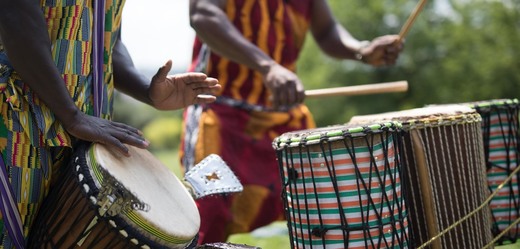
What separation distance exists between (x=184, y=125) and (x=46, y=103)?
1.68 m

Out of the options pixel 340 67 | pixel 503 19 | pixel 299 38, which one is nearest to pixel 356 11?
pixel 340 67

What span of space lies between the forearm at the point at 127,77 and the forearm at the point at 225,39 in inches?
33.0

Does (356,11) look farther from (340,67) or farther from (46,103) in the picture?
(46,103)

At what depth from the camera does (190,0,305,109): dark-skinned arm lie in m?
3.47

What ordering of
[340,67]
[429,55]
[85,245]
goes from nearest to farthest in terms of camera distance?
1. [85,245]
2. [429,55]
3. [340,67]

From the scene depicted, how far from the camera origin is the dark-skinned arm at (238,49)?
3.47m

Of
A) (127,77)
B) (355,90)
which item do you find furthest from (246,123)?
(127,77)

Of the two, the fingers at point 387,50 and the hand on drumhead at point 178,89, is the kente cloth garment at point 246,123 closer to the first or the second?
the fingers at point 387,50

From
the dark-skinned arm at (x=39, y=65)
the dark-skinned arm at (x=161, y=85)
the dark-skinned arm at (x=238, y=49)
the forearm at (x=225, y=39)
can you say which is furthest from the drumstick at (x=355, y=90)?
the dark-skinned arm at (x=39, y=65)

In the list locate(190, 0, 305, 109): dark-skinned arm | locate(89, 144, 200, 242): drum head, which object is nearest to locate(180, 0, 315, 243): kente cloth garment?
locate(190, 0, 305, 109): dark-skinned arm

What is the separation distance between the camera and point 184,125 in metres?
3.94

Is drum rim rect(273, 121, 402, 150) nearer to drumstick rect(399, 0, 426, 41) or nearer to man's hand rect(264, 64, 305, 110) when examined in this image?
man's hand rect(264, 64, 305, 110)

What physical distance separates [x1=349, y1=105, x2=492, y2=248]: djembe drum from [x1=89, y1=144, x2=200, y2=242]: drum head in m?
0.80

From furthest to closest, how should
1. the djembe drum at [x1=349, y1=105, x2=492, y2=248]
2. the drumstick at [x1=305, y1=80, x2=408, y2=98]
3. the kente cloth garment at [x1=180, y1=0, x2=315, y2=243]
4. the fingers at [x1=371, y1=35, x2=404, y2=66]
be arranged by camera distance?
1. the fingers at [x1=371, y1=35, x2=404, y2=66]
2. the kente cloth garment at [x1=180, y1=0, x2=315, y2=243]
3. the drumstick at [x1=305, y1=80, x2=408, y2=98]
4. the djembe drum at [x1=349, y1=105, x2=492, y2=248]
